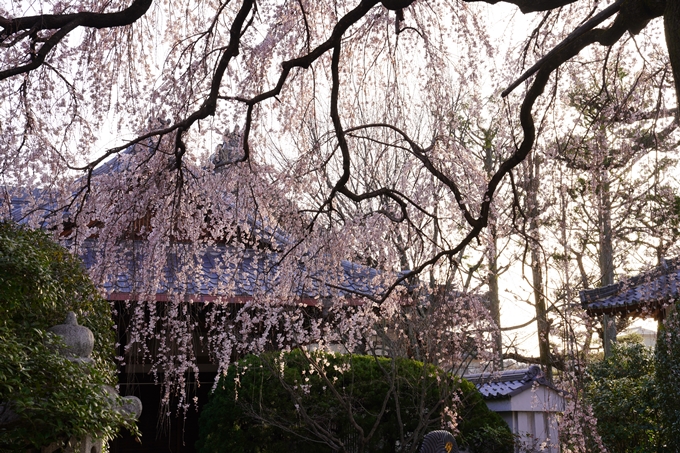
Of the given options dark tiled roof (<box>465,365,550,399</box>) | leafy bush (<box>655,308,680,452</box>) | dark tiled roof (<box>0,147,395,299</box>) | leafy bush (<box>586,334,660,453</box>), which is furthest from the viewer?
dark tiled roof (<box>465,365,550,399</box>)

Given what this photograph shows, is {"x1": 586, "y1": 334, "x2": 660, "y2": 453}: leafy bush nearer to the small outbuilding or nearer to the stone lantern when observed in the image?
the small outbuilding

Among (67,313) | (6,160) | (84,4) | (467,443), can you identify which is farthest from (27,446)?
(467,443)

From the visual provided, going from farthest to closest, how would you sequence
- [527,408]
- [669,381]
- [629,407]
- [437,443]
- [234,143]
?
[527,408], [629,407], [669,381], [437,443], [234,143]

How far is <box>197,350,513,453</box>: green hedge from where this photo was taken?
21.2 feet

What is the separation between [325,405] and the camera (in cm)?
663


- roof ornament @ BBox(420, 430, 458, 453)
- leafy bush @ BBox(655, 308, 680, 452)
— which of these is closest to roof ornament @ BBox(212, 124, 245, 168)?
roof ornament @ BBox(420, 430, 458, 453)

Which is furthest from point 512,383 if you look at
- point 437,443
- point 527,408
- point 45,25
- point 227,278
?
point 45,25

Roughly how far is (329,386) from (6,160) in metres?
3.68

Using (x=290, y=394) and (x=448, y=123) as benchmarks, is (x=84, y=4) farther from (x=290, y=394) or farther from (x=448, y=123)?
(x=290, y=394)

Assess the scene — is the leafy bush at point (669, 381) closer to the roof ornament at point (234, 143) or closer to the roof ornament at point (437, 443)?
the roof ornament at point (437, 443)

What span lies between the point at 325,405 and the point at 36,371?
3.64m

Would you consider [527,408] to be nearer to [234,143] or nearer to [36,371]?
[234,143]

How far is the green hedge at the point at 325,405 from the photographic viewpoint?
21.2ft

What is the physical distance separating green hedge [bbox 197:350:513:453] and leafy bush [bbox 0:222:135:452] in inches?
94.9
